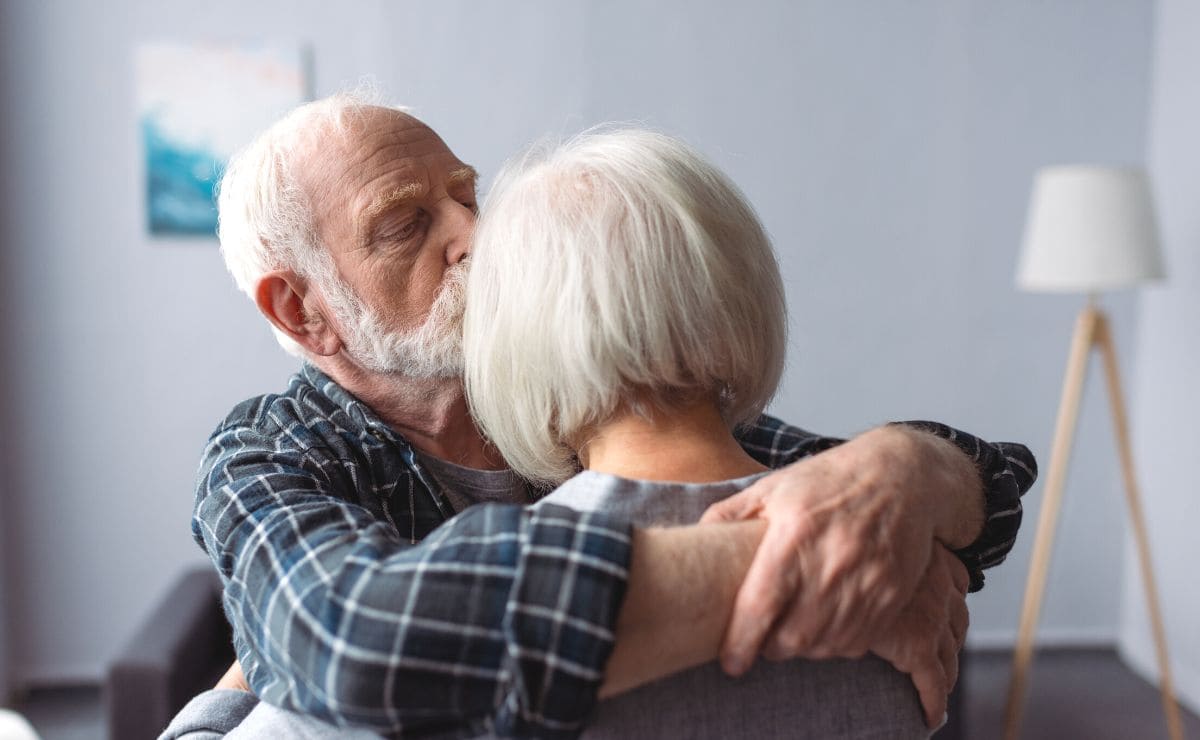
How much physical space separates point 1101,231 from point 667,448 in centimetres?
319

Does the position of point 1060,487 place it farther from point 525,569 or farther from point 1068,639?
point 525,569

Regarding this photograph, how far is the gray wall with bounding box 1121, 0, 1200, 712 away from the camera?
4047 mm

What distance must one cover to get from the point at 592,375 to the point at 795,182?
3.49 metres

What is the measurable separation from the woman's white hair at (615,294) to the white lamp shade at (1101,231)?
3.02 metres

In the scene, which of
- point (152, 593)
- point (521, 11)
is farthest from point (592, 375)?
point (152, 593)

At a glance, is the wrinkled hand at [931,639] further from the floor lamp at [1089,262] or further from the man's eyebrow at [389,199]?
the floor lamp at [1089,262]

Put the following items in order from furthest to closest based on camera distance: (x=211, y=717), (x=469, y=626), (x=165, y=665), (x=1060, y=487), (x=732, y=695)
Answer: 1. (x=1060, y=487)
2. (x=165, y=665)
3. (x=211, y=717)
4. (x=732, y=695)
5. (x=469, y=626)

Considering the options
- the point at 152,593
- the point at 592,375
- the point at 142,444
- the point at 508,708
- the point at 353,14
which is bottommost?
the point at 152,593

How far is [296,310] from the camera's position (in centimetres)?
151

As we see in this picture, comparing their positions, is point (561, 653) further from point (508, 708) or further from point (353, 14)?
point (353, 14)

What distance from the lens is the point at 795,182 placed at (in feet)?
13.9

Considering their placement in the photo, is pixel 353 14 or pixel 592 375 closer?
pixel 592 375

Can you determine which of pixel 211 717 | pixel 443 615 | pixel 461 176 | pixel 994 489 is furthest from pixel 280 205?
pixel 994 489

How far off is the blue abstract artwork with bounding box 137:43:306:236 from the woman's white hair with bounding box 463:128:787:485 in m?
3.33
